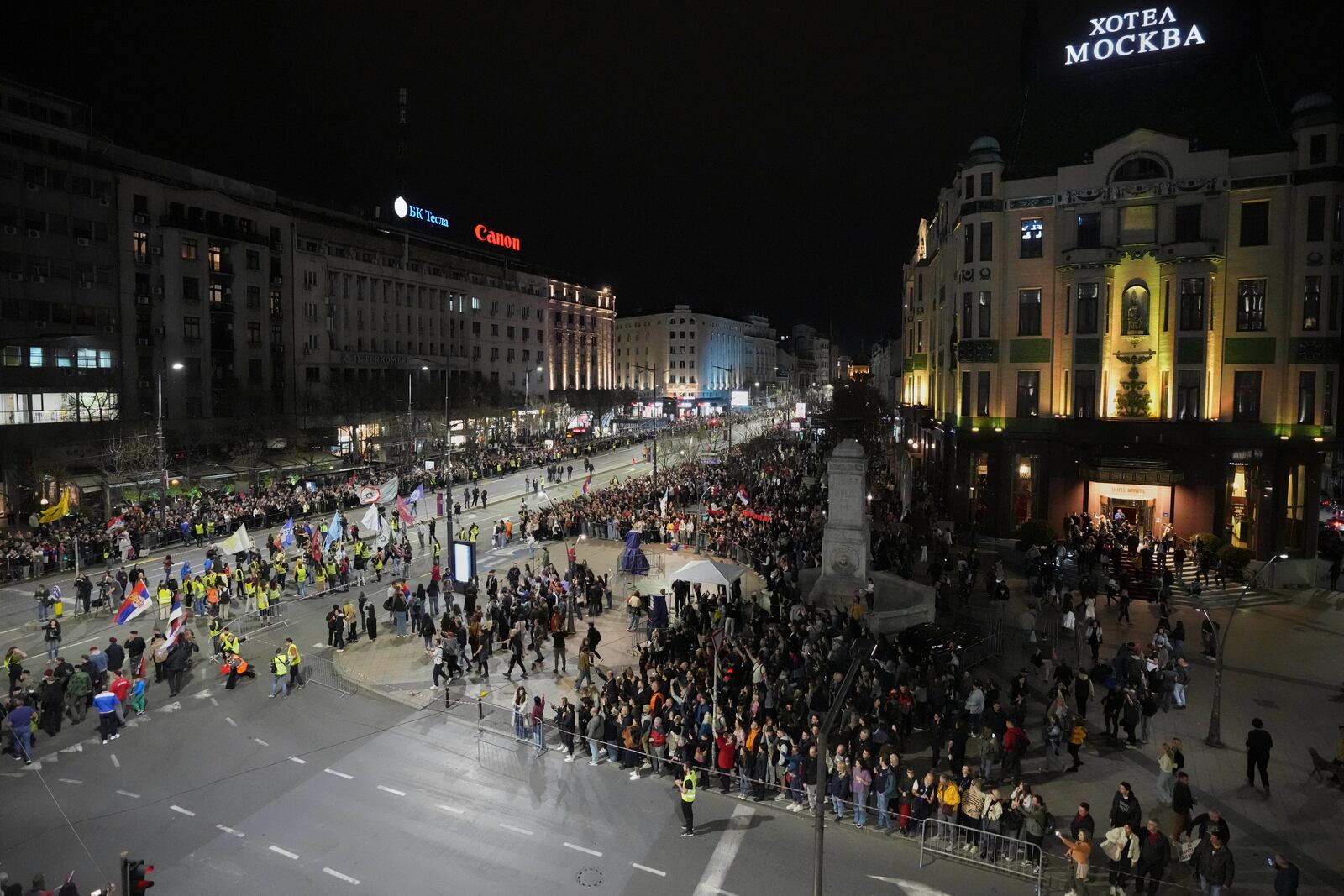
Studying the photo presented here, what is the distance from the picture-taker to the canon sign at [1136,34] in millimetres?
37688

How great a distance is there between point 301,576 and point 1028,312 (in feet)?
110

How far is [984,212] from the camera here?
38094mm

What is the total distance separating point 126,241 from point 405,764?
54062 mm

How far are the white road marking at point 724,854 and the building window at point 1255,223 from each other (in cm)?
3374

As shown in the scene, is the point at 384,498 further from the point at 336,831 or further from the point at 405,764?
the point at 336,831

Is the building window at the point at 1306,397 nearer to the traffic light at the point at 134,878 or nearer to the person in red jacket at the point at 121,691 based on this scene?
the traffic light at the point at 134,878

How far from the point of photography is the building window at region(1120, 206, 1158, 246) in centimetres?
3541

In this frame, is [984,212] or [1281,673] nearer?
[1281,673]

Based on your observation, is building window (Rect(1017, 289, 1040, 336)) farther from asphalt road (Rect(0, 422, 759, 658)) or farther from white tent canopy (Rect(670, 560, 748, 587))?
asphalt road (Rect(0, 422, 759, 658))

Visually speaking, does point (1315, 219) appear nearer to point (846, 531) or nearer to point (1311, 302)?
point (1311, 302)

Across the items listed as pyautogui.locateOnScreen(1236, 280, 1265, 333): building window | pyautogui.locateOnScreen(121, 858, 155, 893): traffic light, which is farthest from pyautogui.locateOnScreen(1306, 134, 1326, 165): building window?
pyautogui.locateOnScreen(121, 858, 155, 893): traffic light

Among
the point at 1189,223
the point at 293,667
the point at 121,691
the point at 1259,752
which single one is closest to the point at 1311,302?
the point at 1189,223

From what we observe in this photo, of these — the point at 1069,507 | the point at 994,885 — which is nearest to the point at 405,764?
the point at 994,885

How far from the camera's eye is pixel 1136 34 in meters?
38.3
